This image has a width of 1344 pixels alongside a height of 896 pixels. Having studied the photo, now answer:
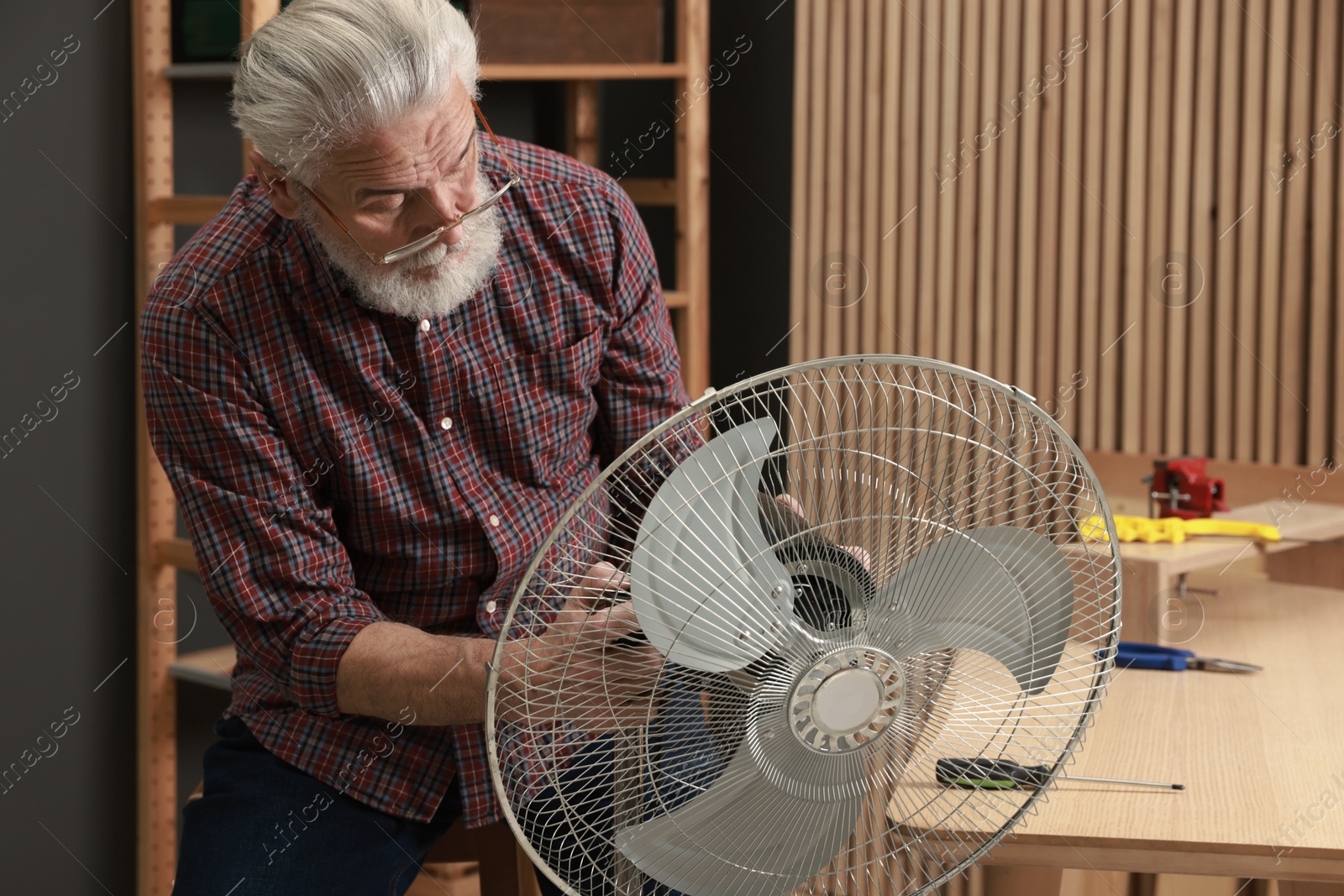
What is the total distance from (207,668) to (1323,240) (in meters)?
2.46

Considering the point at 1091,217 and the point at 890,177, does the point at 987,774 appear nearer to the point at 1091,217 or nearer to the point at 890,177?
the point at 1091,217

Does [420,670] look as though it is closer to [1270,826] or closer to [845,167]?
[1270,826]

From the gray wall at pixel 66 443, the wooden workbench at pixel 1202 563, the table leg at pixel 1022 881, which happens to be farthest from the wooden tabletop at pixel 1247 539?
the gray wall at pixel 66 443

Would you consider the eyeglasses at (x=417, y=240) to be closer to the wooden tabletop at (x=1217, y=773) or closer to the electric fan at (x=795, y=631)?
the electric fan at (x=795, y=631)

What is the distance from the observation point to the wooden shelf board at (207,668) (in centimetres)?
232

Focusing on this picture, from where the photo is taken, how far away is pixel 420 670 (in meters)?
1.32

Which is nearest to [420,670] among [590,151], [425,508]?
[425,508]

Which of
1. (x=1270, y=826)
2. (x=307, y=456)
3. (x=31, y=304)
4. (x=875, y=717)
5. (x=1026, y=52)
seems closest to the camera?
(x=875, y=717)

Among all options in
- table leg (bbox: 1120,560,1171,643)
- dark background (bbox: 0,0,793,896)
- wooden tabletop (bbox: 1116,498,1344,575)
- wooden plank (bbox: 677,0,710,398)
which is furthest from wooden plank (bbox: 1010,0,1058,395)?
dark background (bbox: 0,0,793,896)

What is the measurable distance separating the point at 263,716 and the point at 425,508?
0.33 m

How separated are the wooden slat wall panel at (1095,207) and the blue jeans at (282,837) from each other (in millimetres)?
2011

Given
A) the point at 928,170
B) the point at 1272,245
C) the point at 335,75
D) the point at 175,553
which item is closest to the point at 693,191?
the point at 928,170

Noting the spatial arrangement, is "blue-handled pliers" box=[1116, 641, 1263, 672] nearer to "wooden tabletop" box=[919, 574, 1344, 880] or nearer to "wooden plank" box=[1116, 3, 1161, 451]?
"wooden tabletop" box=[919, 574, 1344, 880]

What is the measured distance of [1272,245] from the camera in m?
2.73
